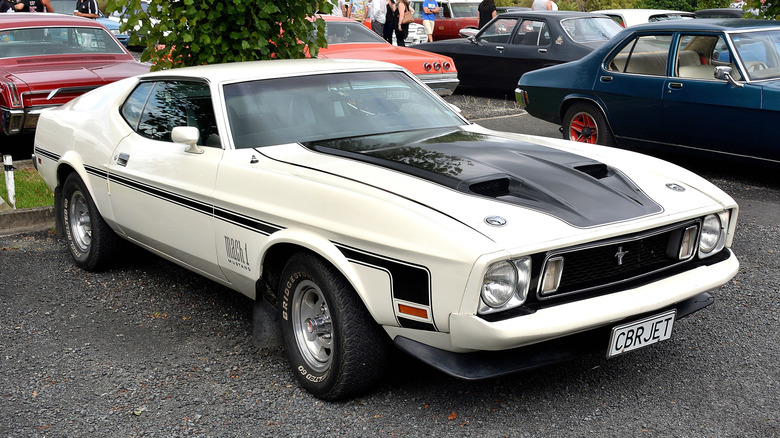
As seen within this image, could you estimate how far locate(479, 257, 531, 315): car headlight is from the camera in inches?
125

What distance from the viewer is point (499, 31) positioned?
1351 centimetres

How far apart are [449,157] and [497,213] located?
28.7 inches

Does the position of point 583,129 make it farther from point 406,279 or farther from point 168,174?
point 406,279

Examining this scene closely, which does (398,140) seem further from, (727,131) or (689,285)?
(727,131)

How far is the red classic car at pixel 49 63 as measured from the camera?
8438 millimetres

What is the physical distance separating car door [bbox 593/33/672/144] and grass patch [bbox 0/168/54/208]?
549cm

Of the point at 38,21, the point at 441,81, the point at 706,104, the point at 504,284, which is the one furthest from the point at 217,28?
the point at 441,81

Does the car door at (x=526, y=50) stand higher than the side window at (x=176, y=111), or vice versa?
the side window at (x=176, y=111)

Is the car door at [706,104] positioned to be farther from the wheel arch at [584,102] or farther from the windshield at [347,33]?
the windshield at [347,33]

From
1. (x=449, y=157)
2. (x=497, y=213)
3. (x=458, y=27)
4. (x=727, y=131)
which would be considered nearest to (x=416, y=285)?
(x=497, y=213)

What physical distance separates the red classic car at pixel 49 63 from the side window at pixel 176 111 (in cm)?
359

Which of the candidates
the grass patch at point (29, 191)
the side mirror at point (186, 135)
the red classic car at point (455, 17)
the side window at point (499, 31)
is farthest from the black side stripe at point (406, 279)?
the red classic car at point (455, 17)

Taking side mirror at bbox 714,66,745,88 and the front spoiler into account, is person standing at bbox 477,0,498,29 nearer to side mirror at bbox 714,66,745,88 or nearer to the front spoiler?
side mirror at bbox 714,66,745,88

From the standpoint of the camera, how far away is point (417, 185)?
355 centimetres
